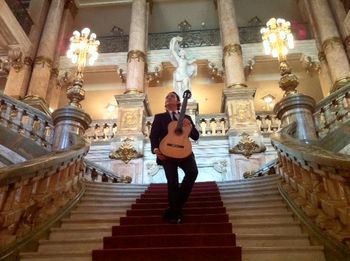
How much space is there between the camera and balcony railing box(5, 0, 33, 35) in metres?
12.6

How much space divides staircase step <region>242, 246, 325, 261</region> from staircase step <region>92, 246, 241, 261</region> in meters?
0.12

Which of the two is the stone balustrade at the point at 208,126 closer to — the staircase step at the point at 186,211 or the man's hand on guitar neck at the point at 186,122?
the staircase step at the point at 186,211

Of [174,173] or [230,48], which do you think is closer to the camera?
[174,173]

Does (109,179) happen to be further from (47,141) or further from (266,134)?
(266,134)

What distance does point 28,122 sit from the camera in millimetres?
6766

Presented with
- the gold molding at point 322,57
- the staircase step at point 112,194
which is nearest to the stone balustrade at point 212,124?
the gold molding at point 322,57

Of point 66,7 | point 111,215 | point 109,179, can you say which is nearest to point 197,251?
point 111,215

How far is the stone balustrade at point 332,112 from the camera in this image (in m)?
5.94

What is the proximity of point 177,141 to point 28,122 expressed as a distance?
4072 mm

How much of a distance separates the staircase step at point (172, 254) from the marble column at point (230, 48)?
27.8 feet

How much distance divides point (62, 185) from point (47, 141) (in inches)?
103

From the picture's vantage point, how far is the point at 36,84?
1188 cm

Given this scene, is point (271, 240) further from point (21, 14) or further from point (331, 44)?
point (21, 14)

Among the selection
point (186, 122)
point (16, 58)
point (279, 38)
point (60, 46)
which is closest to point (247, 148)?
point (279, 38)
